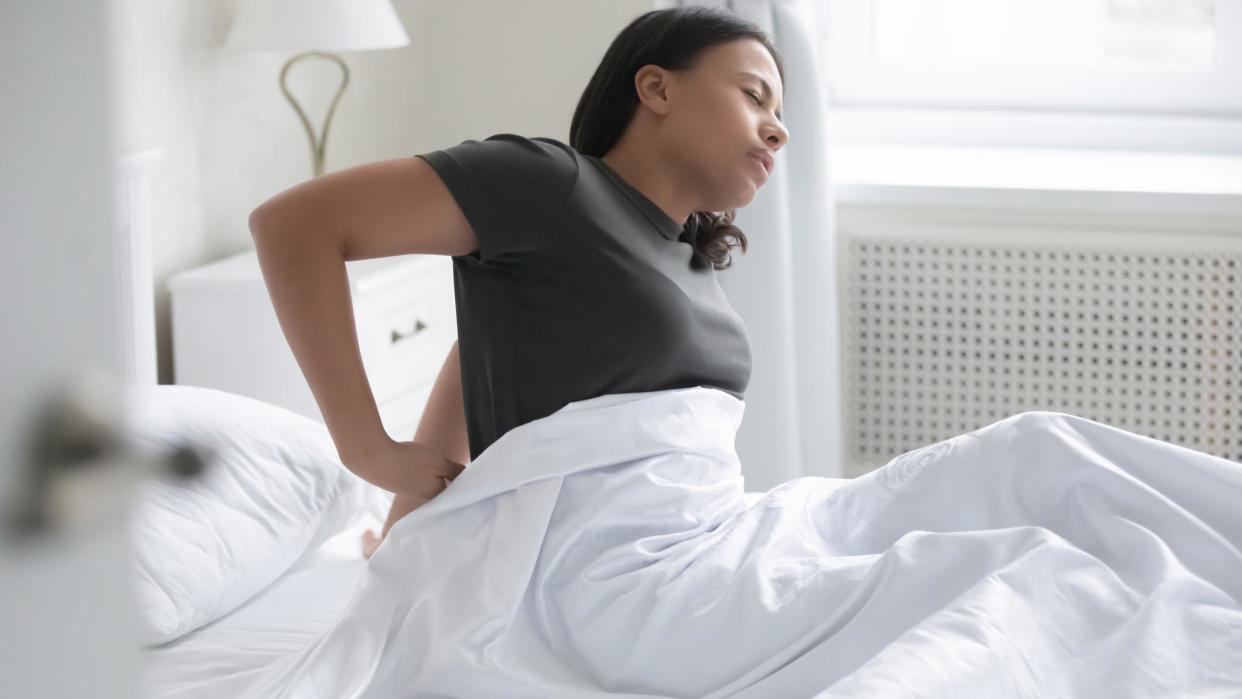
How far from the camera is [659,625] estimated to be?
43.8 inches

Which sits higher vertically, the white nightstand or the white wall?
the white wall

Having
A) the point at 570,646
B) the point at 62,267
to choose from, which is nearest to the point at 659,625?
the point at 570,646

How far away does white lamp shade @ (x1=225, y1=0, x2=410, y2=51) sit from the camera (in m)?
2.21

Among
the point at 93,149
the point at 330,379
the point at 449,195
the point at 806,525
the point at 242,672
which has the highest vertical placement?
the point at 93,149

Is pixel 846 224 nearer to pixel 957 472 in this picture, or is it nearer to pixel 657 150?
pixel 657 150

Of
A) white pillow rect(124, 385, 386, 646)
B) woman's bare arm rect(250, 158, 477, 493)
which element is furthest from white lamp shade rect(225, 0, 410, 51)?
woman's bare arm rect(250, 158, 477, 493)

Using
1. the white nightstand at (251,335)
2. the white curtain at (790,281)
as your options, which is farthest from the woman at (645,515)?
the white curtain at (790,281)

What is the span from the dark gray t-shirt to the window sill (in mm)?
1430

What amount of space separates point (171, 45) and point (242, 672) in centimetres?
125

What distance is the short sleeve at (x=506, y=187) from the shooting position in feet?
3.91

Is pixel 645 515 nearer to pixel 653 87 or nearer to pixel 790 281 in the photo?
pixel 653 87

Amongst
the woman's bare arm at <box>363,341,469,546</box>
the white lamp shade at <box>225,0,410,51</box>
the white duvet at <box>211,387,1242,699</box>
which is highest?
the white lamp shade at <box>225,0,410,51</box>

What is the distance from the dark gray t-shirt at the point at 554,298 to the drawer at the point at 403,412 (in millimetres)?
977

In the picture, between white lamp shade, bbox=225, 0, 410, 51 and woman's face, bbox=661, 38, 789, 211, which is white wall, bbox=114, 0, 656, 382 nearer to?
white lamp shade, bbox=225, 0, 410, 51
